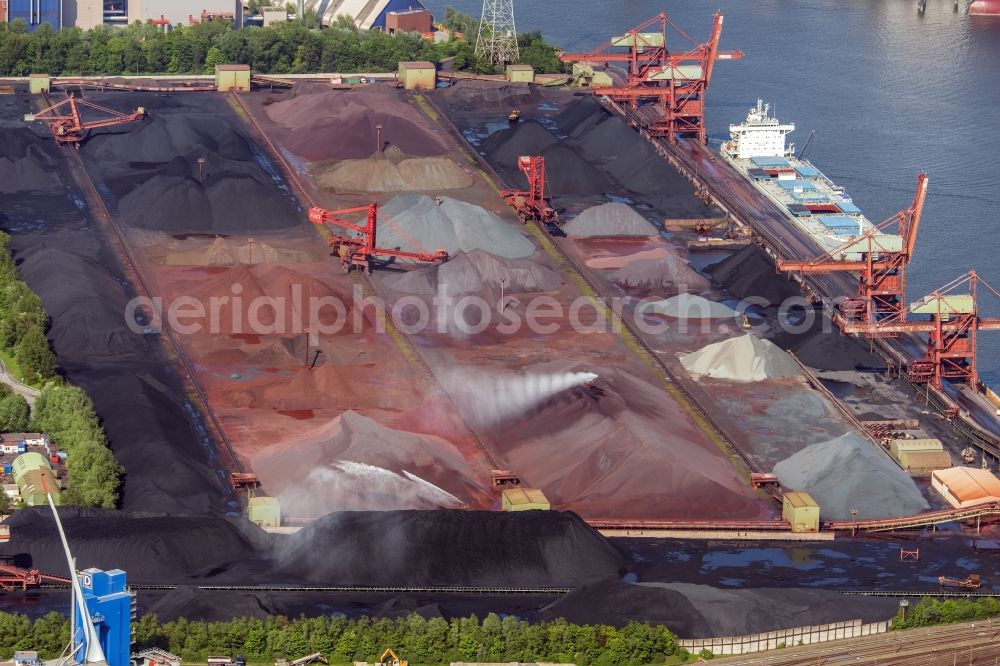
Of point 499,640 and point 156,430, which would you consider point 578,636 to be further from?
point 156,430

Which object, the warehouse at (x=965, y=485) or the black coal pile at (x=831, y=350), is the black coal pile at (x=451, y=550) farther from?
the black coal pile at (x=831, y=350)

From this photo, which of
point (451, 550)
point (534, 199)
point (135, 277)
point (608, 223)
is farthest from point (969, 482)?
point (135, 277)

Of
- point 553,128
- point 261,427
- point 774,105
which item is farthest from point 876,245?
point 774,105

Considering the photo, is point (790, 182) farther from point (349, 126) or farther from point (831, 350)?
point (831, 350)

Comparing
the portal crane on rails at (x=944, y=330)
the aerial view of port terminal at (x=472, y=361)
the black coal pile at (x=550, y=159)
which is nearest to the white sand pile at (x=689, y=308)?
the aerial view of port terminal at (x=472, y=361)

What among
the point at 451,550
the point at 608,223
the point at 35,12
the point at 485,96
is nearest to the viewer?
the point at 451,550

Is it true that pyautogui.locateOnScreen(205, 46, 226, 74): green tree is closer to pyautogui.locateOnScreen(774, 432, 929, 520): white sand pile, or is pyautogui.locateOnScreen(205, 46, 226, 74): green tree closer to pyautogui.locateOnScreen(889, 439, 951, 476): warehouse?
pyautogui.locateOnScreen(774, 432, 929, 520): white sand pile
